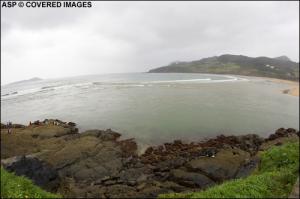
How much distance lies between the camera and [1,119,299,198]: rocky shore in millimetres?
18234

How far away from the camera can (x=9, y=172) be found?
55.0 ft

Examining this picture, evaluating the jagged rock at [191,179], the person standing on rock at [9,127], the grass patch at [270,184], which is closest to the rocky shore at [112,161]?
the jagged rock at [191,179]

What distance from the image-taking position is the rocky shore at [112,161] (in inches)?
718

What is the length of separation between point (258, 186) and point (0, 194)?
1098 cm

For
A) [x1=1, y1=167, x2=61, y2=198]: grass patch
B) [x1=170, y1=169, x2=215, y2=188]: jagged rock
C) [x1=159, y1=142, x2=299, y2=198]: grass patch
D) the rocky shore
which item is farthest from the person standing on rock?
[x1=159, y1=142, x2=299, y2=198]: grass patch

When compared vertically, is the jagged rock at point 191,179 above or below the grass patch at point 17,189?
below

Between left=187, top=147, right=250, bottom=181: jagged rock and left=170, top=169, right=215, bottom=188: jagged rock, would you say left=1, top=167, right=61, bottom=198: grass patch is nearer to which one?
left=170, top=169, right=215, bottom=188: jagged rock

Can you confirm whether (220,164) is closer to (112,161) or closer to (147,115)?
(112,161)

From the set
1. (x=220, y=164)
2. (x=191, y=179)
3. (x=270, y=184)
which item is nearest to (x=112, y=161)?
(x=191, y=179)

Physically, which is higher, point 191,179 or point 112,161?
point 112,161

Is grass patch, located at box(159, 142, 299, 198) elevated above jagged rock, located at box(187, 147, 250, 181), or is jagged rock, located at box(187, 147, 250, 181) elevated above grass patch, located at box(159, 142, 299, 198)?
grass patch, located at box(159, 142, 299, 198)

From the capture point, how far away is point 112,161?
2284 centimetres

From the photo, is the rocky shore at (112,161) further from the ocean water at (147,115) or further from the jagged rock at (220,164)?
the ocean water at (147,115)

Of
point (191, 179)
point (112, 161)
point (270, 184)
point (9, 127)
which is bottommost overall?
→ point (191, 179)
